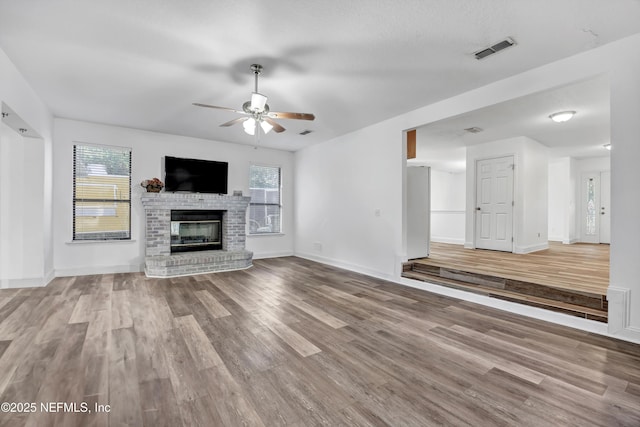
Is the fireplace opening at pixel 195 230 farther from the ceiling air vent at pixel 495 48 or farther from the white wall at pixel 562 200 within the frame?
the white wall at pixel 562 200

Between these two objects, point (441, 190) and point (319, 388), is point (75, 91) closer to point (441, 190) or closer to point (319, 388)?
point (319, 388)

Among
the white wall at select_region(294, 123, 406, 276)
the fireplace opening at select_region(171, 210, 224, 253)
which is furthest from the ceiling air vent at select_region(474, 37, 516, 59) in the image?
the fireplace opening at select_region(171, 210, 224, 253)

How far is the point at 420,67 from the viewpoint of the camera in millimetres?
3178

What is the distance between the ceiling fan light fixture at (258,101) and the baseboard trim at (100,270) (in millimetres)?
4324

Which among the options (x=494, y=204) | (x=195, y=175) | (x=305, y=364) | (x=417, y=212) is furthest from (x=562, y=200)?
Result: (x=195, y=175)

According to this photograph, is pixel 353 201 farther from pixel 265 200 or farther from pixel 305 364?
pixel 305 364

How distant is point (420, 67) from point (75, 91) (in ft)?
14.7

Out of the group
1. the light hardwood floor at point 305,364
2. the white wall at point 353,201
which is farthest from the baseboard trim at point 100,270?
the white wall at point 353,201

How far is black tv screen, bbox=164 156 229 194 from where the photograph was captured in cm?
582

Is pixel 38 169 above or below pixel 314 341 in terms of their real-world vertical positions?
above

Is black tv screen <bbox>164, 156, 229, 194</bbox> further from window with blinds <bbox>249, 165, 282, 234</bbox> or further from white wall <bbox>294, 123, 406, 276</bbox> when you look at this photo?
white wall <bbox>294, 123, 406, 276</bbox>

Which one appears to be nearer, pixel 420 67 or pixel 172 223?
pixel 420 67

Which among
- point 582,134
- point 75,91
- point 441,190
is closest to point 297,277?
point 75,91

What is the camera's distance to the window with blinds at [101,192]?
204 inches
